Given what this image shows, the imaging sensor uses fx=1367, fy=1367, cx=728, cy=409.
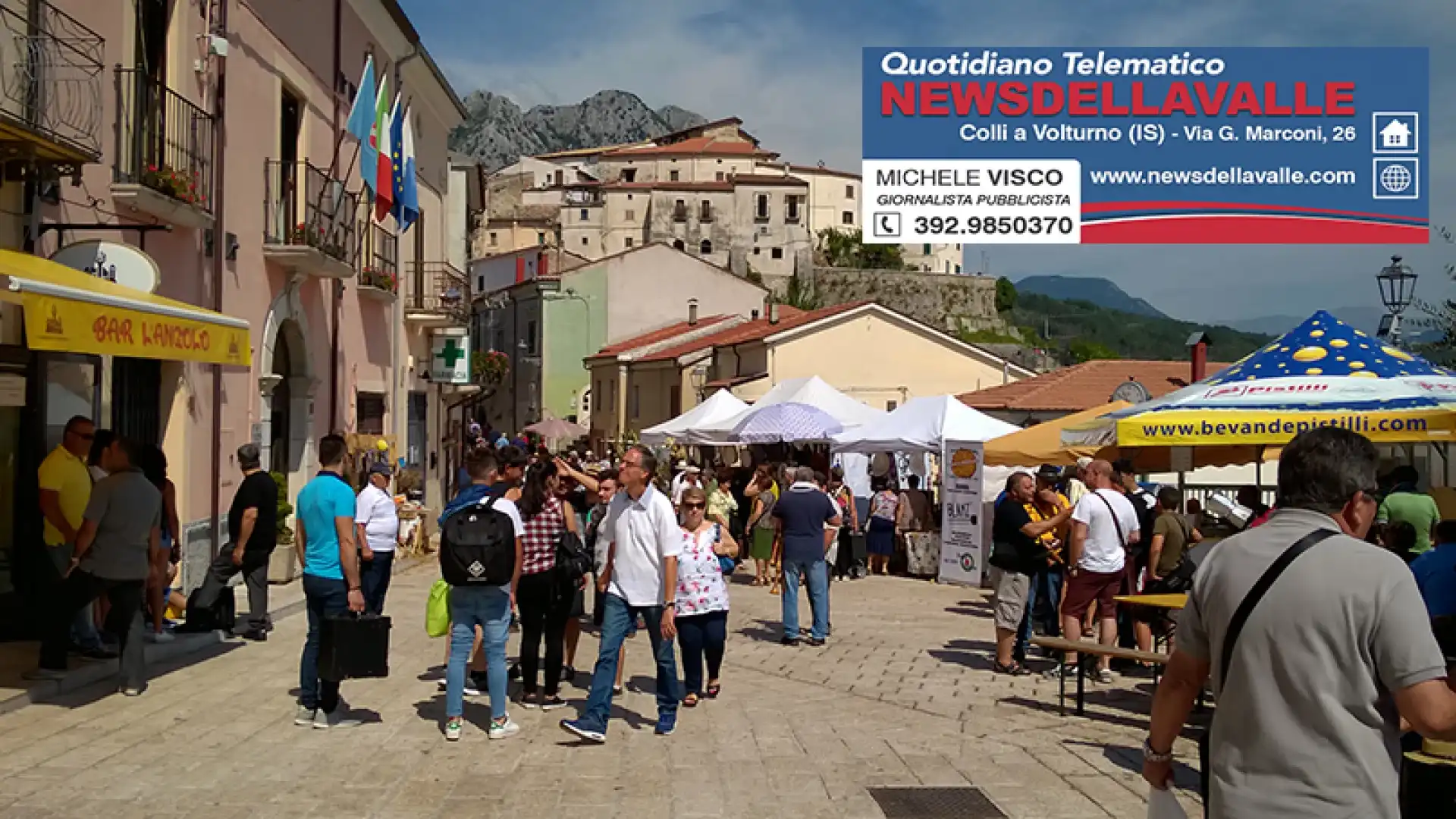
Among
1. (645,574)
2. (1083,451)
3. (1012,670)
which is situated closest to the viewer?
(645,574)

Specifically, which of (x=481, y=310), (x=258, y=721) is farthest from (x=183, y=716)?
(x=481, y=310)

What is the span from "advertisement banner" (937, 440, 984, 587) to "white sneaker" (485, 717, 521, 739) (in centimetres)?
1114

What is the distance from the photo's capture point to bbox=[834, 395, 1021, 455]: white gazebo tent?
66.4 feet

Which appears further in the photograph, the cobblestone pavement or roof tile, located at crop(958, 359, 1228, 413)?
roof tile, located at crop(958, 359, 1228, 413)

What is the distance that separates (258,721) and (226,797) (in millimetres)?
2049

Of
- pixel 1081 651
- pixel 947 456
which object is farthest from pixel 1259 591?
pixel 947 456

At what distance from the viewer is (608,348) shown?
55844 millimetres

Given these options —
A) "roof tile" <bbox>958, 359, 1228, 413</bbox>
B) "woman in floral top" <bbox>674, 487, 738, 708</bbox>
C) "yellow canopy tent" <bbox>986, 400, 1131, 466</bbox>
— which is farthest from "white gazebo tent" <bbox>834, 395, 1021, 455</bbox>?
"woman in floral top" <bbox>674, 487, 738, 708</bbox>

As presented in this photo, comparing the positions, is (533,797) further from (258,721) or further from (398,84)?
(398,84)

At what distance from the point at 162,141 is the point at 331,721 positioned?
671cm

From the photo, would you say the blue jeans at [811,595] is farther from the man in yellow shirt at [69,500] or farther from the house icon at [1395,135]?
the house icon at [1395,135]

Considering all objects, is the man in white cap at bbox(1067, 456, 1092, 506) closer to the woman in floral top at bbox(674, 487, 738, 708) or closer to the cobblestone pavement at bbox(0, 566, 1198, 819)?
the cobblestone pavement at bbox(0, 566, 1198, 819)

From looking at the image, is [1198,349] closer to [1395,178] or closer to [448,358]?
[1395,178]

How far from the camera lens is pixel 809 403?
23922mm
